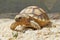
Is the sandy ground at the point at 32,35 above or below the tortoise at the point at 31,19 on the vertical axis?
below

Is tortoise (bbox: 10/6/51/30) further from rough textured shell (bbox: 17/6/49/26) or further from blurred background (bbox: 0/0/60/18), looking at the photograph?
blurred background (bbox: 0/0/60/18)

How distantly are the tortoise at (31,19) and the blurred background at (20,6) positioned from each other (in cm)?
133

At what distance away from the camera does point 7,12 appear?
525 cm

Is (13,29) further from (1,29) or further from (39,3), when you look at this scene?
(39,3)

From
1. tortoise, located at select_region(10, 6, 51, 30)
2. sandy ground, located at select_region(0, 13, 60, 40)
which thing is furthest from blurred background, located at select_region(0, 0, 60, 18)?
sandy ground, located at select_region(0, 13, 60, 40)

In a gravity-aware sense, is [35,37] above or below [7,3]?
Result: below

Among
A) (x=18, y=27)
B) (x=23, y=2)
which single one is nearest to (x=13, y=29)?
(x=18, y=27)

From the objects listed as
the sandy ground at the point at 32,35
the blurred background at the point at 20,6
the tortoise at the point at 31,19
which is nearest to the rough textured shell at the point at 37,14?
the tortoise at the point at 31,19

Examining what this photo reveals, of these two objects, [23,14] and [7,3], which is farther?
[7,3]

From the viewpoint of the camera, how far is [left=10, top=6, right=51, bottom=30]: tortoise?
346 centimetres

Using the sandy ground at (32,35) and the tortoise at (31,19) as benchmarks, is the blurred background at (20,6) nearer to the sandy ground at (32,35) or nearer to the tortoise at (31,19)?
the tortoise at (31,19)

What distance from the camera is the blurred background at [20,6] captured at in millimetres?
5156

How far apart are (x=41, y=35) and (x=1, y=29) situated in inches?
35.1

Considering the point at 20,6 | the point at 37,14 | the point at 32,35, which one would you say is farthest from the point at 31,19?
the point at 20,6
